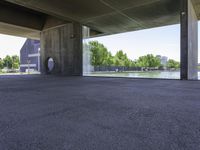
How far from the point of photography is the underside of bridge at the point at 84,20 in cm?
581

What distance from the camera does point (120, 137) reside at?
1026mm

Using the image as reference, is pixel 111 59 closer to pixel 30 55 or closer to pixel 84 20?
pixel 30 55

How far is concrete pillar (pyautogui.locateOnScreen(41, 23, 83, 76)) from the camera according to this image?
8.38 m

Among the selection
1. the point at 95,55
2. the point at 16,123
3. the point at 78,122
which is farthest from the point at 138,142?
the point at 95,55

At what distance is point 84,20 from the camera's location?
26.6ft

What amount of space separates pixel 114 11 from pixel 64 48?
12.3 ft

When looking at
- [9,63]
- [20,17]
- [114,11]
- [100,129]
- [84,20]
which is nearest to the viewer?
[100,129]

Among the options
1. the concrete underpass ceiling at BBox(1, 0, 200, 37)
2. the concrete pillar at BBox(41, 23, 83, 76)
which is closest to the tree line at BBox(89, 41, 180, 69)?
the concrete pillar at BBox(41, 23, 83, 76)

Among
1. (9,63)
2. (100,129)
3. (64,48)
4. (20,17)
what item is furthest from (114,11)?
(9,63)

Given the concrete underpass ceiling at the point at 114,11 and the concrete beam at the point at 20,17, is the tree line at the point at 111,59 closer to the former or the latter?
the concrete beam at the point at 20,17

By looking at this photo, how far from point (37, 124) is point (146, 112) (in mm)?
1098

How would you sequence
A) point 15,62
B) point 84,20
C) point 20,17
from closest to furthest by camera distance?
point 84,20 < point 20,17 < point 15,62

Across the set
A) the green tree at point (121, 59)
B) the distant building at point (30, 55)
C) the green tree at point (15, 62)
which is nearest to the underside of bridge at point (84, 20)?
the green tree at point (121, 59)

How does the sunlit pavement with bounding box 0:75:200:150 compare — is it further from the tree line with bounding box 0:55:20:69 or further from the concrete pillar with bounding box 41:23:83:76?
the tree line with bounding box 0:55:20:69
